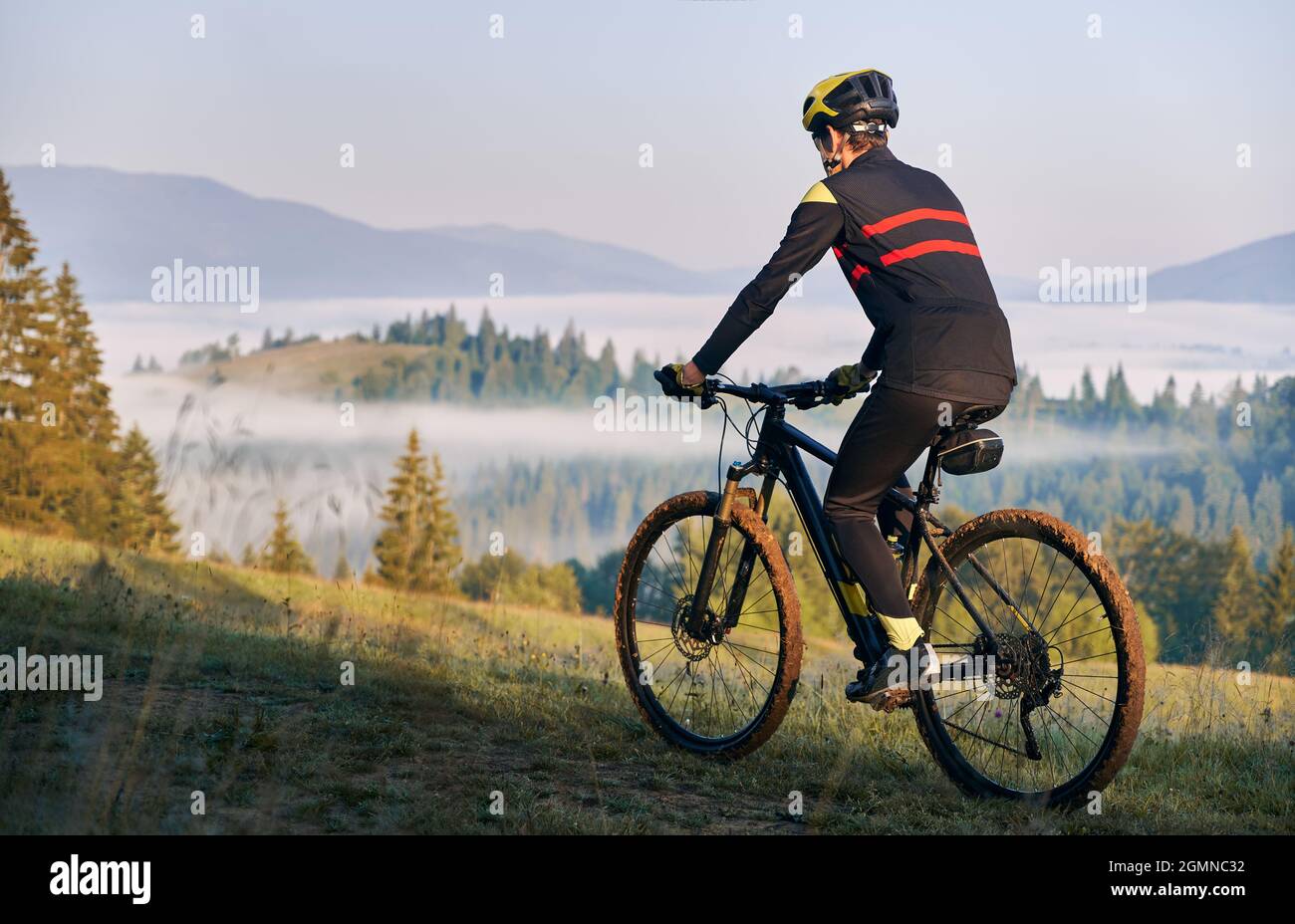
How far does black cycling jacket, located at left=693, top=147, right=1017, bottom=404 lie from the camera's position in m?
4.78

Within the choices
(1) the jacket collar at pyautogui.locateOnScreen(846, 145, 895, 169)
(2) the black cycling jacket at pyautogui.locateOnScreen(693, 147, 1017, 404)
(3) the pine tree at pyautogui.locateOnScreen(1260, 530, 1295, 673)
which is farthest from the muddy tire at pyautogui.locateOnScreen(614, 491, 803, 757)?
(3) the pine tree at pyautogui.locateOnScreen(1260, 530, 1295, 673)

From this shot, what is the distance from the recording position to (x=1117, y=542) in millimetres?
81938

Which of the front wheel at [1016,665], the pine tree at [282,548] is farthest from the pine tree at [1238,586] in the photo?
the front wheel at [1016,665]

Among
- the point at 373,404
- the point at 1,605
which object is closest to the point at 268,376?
the point at 1,605

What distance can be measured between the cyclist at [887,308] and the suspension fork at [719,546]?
81 centimetres

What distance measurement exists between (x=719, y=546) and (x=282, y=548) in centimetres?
558

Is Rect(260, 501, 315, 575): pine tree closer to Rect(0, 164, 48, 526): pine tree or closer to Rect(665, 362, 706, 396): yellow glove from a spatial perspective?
Rect(665, 362, 706, 396): yellow glove

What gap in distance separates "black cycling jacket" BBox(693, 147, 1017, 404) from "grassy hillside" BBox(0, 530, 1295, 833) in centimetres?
176

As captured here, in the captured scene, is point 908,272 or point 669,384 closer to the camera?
point 908,272

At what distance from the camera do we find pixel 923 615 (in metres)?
5.34

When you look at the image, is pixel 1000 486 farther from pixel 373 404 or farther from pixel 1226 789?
pixel 1226 789

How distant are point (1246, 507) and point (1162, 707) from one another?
138556 millimetres

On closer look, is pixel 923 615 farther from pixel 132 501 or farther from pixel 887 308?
pixel 132 501

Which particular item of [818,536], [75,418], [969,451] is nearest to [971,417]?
[969,451]
